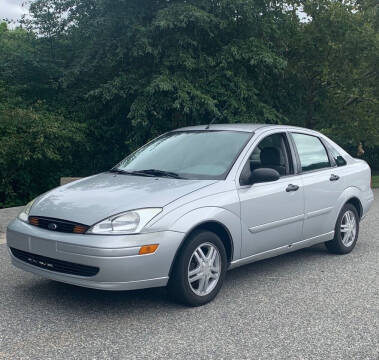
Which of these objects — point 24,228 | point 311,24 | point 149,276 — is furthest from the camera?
point 311,24

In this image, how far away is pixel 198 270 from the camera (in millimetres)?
4879

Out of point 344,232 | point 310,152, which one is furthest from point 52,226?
point 344,232

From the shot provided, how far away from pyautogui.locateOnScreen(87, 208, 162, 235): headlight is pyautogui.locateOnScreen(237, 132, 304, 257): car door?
1136 mm

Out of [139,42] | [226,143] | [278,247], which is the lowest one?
[278,247]

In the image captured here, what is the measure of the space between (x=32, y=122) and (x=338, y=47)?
9.93 m

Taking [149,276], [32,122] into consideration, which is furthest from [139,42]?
[149,276]

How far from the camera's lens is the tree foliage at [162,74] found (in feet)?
48.7

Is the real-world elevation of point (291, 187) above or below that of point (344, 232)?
above

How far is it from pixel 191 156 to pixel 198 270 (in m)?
1.40

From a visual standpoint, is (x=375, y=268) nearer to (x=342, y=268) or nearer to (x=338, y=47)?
(x=342, y=268)

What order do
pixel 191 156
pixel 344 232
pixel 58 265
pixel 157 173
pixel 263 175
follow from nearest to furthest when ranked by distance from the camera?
pixel 58 265 < pixel 263 175 < pixel 157 173 < pixel 191 156 < pixel 344 232

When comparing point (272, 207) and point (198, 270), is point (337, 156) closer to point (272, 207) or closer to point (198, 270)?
point (272, 207)

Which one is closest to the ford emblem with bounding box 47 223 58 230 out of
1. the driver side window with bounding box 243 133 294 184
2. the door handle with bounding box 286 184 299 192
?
the driver side window with bounding box 243 133 294 184

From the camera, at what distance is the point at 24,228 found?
490 cm
